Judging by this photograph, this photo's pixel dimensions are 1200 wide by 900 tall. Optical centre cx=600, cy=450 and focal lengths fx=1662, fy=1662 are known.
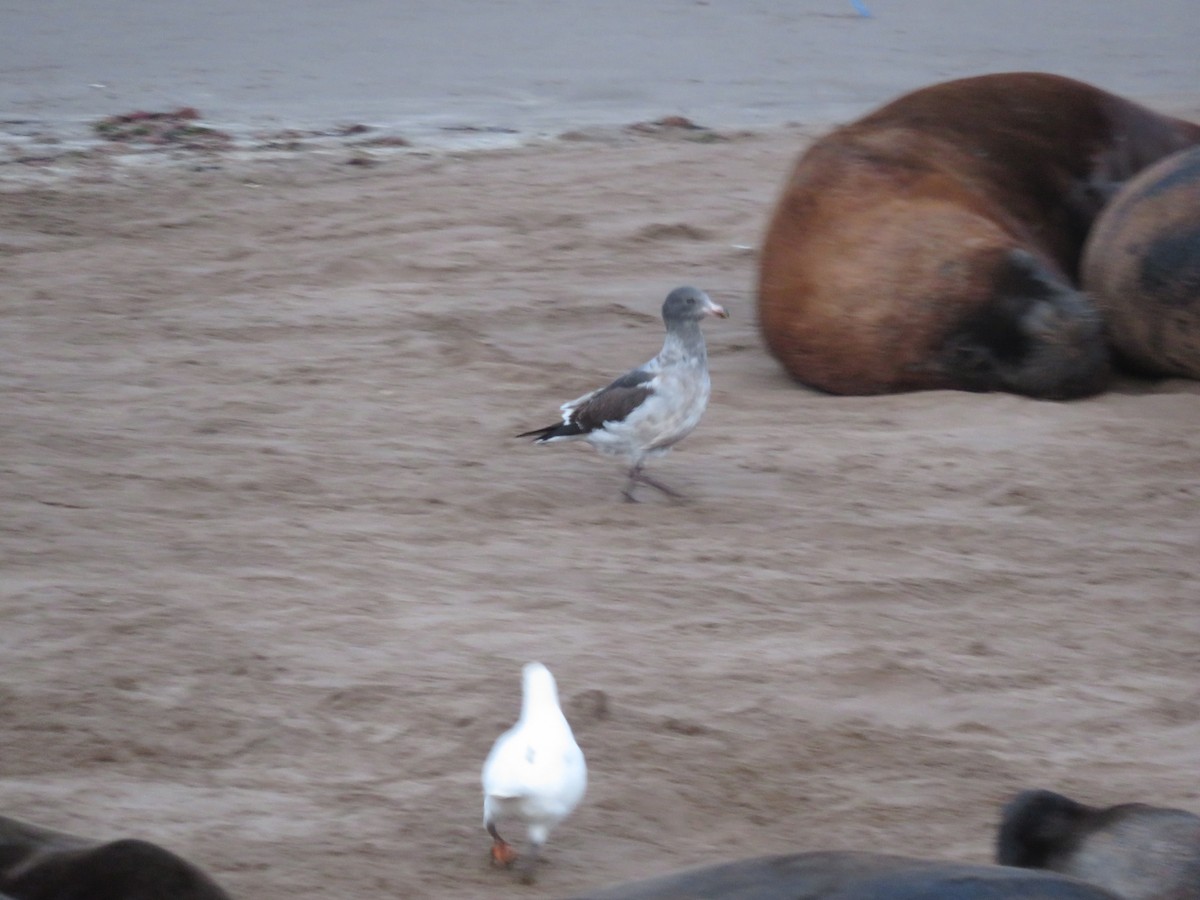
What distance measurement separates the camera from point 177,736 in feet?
11.9

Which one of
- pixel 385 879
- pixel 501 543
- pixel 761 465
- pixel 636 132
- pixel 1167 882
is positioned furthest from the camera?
pixel 636 132

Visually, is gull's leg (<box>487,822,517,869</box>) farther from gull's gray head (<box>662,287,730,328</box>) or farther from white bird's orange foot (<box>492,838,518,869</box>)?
gull's gray head (<box>662,287,730,328</box>)

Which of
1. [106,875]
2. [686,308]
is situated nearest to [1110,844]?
[106,875]

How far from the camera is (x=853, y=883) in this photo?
2.08 m

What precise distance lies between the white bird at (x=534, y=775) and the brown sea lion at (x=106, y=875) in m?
0.74

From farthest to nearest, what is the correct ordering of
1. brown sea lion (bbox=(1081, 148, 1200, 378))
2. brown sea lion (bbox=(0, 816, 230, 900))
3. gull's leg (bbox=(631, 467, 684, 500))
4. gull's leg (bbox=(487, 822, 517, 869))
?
brown sea lion (bbox=(1081, 148, 1200, 378))
gull's leg (bbox=(631, 467, 684, 500))
gull's leg (bbox=(487, 822, 517, 869))
brown sea lion (bbox=(0, 816, 230, 900))

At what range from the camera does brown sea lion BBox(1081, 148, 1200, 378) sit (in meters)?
6.24

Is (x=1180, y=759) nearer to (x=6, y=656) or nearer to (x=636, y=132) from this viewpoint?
(x=6, y=656)

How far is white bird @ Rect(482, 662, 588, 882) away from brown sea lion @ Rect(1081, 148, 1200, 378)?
3.95 metres

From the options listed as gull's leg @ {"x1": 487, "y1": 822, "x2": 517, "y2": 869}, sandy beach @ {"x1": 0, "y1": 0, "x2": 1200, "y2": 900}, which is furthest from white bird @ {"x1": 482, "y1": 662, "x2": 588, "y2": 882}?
sandy beach @ {"x1": 0, "y1": 0, "x2": 1200, "y2": 900}

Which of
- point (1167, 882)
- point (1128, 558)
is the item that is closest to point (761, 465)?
point (1128, 558)

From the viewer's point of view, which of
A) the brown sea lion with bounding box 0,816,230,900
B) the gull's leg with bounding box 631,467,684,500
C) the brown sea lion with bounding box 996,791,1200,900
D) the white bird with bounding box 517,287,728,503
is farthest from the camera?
the gull's leg with bounding box 631,467,684,500

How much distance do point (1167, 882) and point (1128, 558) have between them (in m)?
2.40

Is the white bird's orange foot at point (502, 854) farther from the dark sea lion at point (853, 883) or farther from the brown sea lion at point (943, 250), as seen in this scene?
the brown sea lion at point (943, 250)
